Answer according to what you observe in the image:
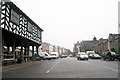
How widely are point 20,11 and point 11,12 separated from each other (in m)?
4.75

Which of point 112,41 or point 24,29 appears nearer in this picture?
point 24,29

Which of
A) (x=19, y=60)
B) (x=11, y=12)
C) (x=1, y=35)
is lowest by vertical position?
(x=19, y=60)

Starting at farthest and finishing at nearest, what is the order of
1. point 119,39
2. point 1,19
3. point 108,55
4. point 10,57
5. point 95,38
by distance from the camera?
point 95,38 < point 119,39 < point 108,55 < point 10,57 < point 1,19

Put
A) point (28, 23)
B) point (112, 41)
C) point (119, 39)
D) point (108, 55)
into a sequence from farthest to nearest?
point (112, 41), point (119, 39), point (108, 55), point (28, 23)

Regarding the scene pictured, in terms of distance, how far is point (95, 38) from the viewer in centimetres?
17912

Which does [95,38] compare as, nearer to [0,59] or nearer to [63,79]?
[0,59]

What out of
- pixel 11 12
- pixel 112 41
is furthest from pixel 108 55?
pixel 112 41

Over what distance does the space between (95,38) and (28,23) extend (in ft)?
442

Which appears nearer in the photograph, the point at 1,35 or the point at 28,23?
the point at 1,35

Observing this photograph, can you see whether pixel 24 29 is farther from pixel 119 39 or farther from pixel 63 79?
pixel 119 39

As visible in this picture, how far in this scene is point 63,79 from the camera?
15.0 meters

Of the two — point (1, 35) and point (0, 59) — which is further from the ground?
point (1, 35)

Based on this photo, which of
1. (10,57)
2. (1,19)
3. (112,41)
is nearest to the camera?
(1,19)

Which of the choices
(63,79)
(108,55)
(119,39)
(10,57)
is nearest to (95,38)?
(119,39)
